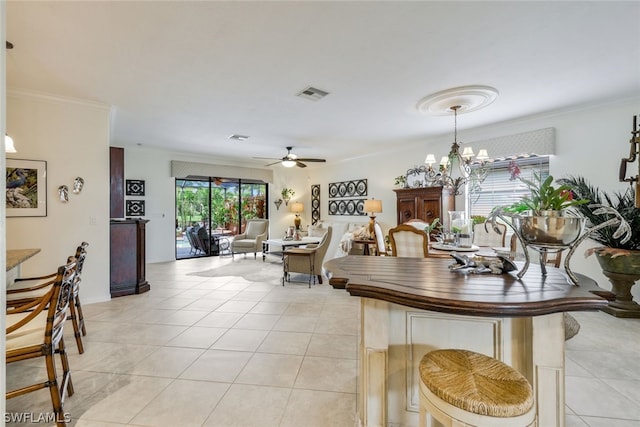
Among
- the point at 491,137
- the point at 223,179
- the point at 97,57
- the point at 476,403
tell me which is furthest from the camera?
the point at 223,179

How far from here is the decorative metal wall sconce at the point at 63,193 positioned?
3525 millimetres

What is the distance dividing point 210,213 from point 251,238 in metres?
1.28

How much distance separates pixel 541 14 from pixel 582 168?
110 inches

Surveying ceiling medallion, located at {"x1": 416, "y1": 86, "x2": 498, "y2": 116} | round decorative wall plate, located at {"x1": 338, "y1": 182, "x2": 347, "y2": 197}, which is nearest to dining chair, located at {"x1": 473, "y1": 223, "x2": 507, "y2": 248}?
ceiling medallion, located at {"x1": 416, "y1": 86, "x2": 498, "y2": 116}

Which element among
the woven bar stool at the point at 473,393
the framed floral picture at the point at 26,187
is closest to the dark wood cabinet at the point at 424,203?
the woven bar stool at the point at 473,393

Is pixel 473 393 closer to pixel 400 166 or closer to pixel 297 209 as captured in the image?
pixel 400 166

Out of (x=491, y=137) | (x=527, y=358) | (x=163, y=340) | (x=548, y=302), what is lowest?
(x=163, y=340)

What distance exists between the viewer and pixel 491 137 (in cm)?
479

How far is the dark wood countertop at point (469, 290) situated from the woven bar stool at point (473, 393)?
263 mm

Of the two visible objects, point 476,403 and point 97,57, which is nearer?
point 476,403

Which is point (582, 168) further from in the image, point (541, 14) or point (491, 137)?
point (541, 14)

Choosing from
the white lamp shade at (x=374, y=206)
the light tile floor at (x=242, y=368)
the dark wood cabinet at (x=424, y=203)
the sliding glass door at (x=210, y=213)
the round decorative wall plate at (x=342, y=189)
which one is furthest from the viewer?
the round decorative wall plate at (x=342, y=189)

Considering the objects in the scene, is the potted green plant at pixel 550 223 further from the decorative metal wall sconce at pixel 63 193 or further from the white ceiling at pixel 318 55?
the decorative metal wall sconce at pixel 63 193

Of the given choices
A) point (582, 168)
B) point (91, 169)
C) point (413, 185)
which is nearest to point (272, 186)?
point (413, 185)
